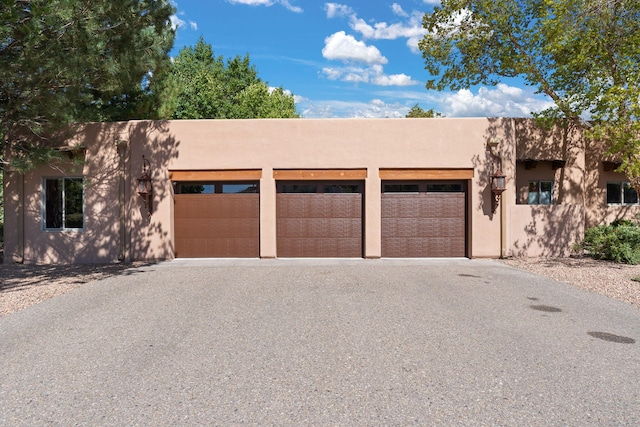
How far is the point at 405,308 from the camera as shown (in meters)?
6.90

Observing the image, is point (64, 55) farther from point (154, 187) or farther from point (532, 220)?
point (532, 220)

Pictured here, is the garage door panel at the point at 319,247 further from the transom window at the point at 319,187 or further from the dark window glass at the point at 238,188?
the dark window glass at the point at 238,188

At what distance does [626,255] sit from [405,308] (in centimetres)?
844

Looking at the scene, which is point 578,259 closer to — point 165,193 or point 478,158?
point 478,158

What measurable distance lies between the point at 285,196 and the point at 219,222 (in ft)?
7.12

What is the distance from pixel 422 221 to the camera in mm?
12914

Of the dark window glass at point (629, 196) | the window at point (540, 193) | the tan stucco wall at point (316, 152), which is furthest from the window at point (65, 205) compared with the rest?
the dark window glass at point (629, 196)

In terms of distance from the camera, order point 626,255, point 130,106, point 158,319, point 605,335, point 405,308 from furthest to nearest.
A: point 130,106 → point 626,255 → point 405,308 → point 158,319 → point 605,335

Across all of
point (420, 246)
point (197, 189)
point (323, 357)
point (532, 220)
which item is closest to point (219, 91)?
point (197, 189)

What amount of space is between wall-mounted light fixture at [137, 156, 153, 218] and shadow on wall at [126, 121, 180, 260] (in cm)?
9

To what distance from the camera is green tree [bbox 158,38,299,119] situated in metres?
26.2

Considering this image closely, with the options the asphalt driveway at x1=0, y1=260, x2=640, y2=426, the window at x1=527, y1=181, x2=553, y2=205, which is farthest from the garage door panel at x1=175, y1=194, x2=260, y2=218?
the window at x1=527, y1=181, x2=553, y2=205

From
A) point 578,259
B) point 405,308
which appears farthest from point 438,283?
point 578,259

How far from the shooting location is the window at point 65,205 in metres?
12.8
